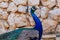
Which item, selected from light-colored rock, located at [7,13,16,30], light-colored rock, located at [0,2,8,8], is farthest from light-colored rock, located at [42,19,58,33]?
light-colored rock, located at [0,2,8,8]

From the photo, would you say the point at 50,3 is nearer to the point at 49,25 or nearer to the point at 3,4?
the point at 49,25

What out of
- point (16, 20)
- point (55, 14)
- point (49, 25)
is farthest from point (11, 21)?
point (55, 14)

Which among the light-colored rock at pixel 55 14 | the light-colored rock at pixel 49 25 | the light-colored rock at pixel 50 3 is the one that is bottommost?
the light-colored rock at pixel 49 25

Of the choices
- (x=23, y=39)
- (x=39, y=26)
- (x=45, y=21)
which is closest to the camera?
(x=23, y=39)

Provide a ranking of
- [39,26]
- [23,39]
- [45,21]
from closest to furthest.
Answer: [23,39] < [39,26] < [45,21]

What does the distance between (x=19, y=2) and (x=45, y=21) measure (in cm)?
53

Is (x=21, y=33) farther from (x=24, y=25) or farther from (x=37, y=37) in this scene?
(x=24, y=25)

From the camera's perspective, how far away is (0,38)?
2725 mm

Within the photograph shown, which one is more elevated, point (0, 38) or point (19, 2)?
point (19, 2)

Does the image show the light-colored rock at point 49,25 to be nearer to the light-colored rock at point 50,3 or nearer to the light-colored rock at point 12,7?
the light-colored rock at point 50,3

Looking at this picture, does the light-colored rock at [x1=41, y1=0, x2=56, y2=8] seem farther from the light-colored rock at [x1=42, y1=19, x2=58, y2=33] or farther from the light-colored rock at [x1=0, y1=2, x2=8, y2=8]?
the light-colored rock at [x1=0, y1=2, x2=8, y2=8]

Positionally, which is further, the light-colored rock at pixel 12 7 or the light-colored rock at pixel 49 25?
the light-colored rock at pixel 12 7

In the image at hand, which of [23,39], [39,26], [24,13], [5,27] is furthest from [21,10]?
[23,39]

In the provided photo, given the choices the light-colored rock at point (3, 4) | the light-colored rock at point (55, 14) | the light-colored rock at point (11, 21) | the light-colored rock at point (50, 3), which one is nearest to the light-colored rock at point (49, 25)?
the light-colored rock at point (55, 14)
